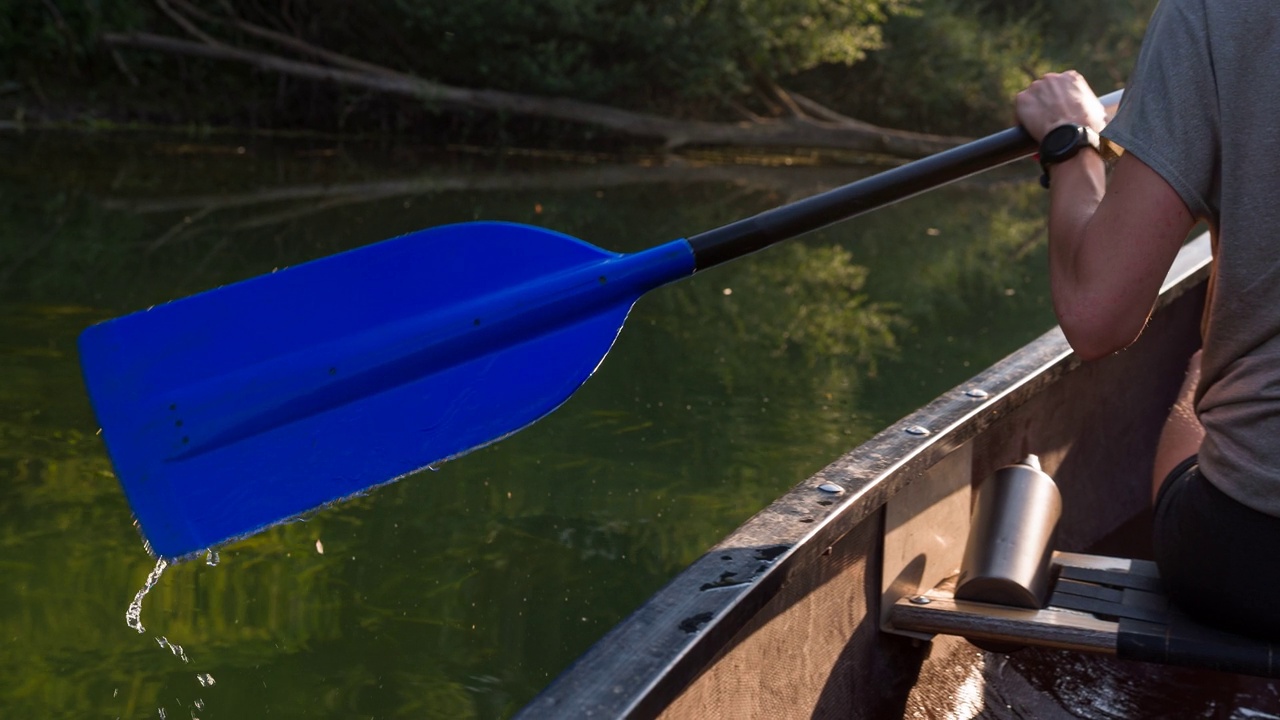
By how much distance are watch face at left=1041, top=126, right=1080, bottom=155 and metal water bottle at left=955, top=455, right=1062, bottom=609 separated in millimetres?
521

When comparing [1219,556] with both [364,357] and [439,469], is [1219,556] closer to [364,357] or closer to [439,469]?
[364,357]

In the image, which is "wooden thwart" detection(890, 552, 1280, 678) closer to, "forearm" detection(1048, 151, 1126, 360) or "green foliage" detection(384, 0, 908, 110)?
"forearm" detection(1048, 151, 1126, 360)

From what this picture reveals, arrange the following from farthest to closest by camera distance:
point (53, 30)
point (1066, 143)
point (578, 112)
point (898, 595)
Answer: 1. point (578, 112)
2. point (53, 30)
3. point (898, 595)
4. point (1066, 143)

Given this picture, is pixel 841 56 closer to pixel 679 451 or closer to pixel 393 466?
pixel 679 451

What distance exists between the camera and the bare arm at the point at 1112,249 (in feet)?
4.28

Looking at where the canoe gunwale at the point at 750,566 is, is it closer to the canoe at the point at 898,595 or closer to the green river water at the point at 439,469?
the canoe at the point at 898,595

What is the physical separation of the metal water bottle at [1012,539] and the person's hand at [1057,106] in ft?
1.63

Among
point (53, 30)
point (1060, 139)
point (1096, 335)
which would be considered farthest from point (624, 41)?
point (1096, 335)

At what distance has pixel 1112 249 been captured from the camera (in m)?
1.33

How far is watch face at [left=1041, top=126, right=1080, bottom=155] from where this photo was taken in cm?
158

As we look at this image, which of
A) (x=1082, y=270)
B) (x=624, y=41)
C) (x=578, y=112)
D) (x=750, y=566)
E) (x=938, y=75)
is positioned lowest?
(x=750, y=566)

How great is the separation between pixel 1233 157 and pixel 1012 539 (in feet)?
2.17

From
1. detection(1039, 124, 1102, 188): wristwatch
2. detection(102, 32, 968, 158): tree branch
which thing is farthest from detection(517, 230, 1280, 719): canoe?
detection(102, 32, 968, 158): tree branch

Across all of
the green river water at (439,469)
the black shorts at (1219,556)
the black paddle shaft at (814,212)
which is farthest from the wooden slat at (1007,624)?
the green river water at (439,469)
